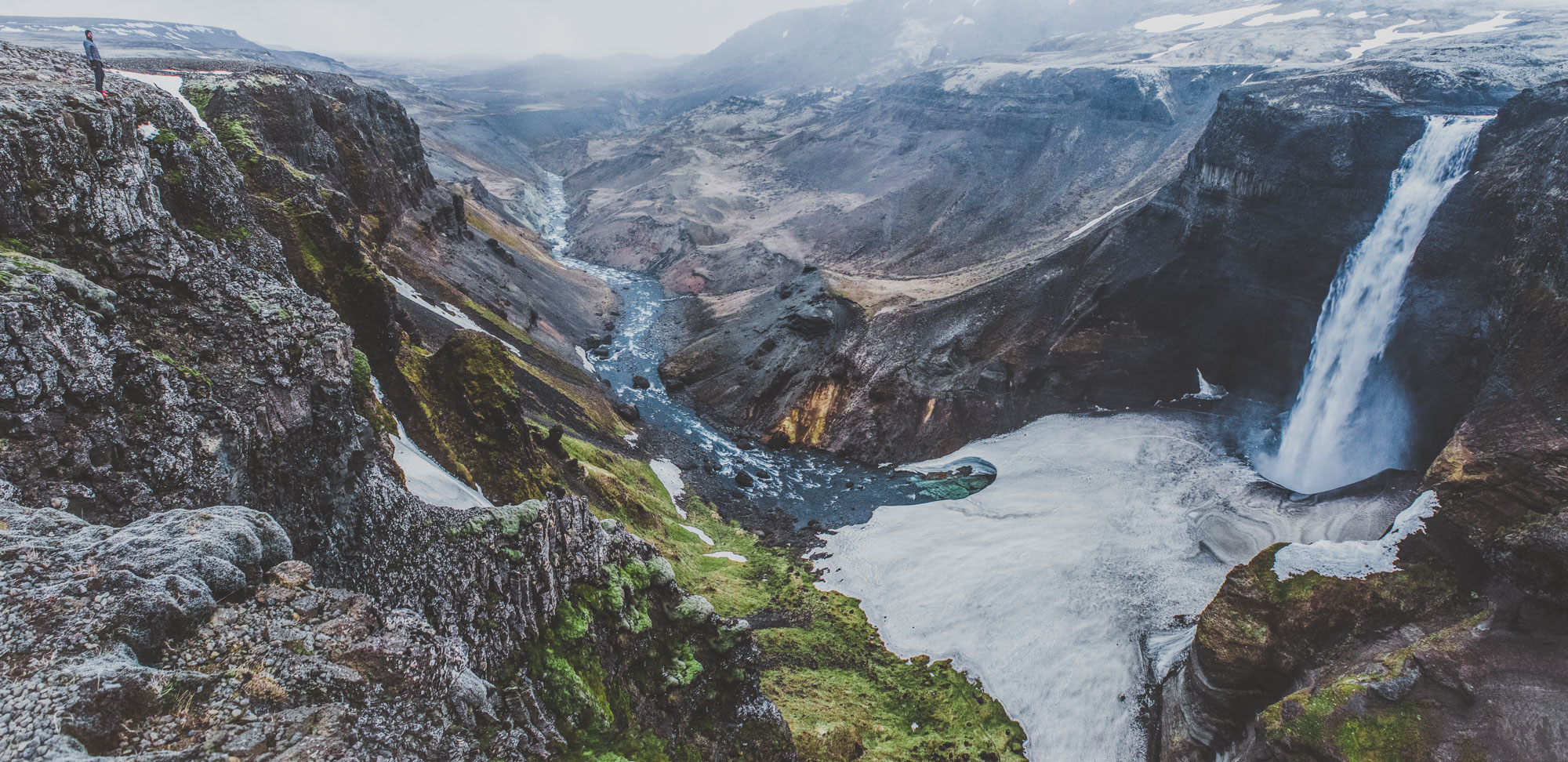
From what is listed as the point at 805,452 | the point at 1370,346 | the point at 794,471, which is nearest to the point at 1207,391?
the point at 1370,346

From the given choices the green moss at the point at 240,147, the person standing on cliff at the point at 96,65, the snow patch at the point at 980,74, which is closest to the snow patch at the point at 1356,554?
Result: the person standing on cliff at the point at 96,65

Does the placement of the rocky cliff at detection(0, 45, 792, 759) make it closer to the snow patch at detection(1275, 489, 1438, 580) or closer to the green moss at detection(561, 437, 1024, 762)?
the green moss at detection(561, 437, 1024, 762)

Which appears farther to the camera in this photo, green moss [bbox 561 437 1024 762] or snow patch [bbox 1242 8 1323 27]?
snow patch [bbox 1242 8 1323 27]

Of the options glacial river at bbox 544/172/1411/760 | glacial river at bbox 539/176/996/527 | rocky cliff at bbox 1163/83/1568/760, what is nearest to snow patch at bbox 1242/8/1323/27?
glacial river at bbox 544/172/1411/760

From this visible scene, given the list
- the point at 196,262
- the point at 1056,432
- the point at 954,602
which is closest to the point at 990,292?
the point at 1056,432

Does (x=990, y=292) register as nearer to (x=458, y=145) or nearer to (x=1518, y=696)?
(x=1518, y=696)
